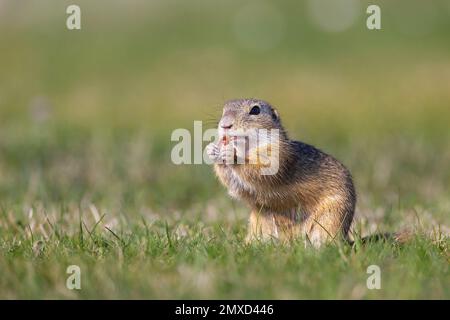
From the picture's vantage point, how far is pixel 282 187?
5.73 m

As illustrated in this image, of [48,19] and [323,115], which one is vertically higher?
[48,19]

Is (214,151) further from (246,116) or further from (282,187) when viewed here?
(282,187)

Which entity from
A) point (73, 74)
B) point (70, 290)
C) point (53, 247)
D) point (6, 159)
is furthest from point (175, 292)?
point (73, 74)

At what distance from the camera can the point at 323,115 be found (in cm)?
1338

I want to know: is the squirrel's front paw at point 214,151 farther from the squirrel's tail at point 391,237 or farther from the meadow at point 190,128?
the squirrel's tail at point 391,237

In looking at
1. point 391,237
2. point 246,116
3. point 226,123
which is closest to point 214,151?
point 226,123

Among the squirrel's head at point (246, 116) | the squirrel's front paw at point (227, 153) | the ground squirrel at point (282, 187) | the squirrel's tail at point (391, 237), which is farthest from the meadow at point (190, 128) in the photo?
the squirrel's head at point (246, 116)

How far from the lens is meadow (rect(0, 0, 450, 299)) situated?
175 inches

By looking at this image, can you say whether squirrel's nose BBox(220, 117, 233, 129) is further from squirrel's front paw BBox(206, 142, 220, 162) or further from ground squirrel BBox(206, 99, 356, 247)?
squirrel's front paw BBox(206, 142, 220, 162)

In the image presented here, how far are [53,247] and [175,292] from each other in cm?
120

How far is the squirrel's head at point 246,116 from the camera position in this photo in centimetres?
568

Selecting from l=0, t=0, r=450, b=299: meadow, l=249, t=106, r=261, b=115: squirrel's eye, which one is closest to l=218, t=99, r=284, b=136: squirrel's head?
l=249, t=106, r=261, b=115: squirrel's eye

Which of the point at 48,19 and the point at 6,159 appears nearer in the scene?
the point at 6,159

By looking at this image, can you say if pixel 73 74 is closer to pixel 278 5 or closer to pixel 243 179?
pixel 278 5
